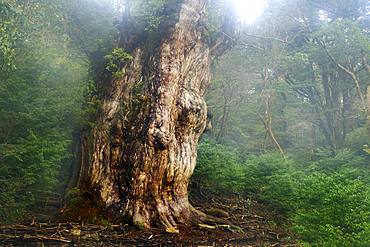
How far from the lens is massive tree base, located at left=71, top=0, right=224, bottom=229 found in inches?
372

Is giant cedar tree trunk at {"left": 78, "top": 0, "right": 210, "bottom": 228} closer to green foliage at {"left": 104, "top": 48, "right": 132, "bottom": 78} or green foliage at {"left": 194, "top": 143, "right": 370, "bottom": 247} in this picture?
green foliage at {"left": 104, "top": 48, "right": 132, "bottom": 78}

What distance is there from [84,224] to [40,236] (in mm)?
1173

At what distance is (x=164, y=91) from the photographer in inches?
400

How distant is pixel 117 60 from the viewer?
37.2 feet

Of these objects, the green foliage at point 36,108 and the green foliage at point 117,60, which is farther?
the green foliage at point 117,60

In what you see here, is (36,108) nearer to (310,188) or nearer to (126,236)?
(126,236)

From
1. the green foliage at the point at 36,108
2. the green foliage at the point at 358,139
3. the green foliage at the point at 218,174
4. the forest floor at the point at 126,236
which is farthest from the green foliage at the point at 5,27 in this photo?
the green foliage at the point at 358,139

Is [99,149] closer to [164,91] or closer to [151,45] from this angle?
[164,91]

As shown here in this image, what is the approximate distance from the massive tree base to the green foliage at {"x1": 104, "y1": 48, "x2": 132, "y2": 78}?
0.17m

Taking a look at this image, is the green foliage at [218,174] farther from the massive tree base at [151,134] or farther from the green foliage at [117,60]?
the green foliage at [117,60]

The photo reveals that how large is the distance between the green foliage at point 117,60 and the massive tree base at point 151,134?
0.17 meters

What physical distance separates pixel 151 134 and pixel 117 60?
118 inches

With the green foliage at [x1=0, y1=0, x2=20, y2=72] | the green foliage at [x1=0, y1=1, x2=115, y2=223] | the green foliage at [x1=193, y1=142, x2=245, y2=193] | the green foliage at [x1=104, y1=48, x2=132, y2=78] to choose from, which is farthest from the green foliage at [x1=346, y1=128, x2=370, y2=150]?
the green foliage at [x1=0, y1=0, x2=20, y2=72]

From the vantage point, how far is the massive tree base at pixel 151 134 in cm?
946
